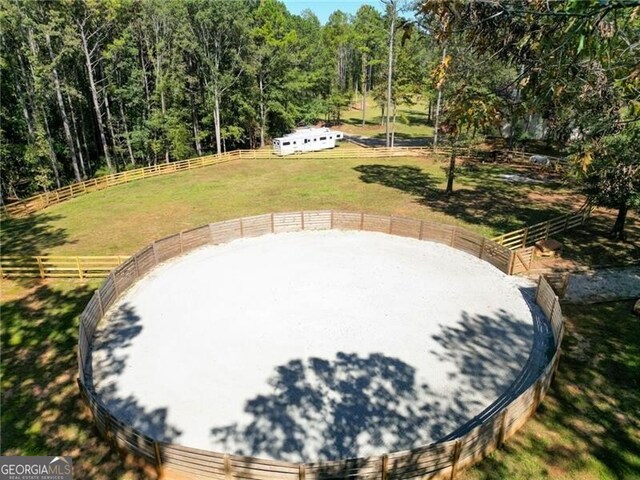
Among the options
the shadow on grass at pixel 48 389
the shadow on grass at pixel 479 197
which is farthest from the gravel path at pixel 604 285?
the shadow on grass at pixel 48 389

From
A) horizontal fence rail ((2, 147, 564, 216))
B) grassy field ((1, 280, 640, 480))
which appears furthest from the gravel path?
horizontal fence rail ((2, 147, 564, 216))

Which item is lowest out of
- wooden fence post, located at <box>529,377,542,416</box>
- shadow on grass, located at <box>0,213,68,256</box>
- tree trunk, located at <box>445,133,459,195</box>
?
shadow on grass, located at <box>0,213,68,256</box>

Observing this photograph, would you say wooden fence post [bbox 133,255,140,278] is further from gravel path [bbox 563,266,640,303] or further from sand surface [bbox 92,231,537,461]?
gravel path [bbox 563,266,640,303]

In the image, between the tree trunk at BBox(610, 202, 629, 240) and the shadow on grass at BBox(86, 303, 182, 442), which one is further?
the tree trunk at BBox(610, 202, 629, 240)

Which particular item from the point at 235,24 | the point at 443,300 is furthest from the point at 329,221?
the point at 235,24

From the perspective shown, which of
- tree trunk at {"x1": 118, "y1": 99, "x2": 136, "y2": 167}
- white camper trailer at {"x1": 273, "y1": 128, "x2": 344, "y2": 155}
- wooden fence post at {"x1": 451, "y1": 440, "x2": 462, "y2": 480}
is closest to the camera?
wooden fence post at {"x1": 451, "y1": 440, "x2": 462, "y2": 480}

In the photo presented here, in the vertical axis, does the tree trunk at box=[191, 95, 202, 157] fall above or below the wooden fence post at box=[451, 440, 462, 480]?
above

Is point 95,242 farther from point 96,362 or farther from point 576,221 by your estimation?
point 576,221

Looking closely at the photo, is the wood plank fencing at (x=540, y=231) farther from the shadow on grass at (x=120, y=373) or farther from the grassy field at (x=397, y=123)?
the grassy field at (x=397, y=123)
